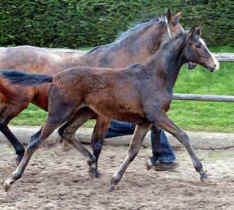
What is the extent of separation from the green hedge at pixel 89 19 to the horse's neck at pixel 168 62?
5.25 m

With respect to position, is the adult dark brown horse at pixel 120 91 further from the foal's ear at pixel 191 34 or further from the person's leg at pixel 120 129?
the person's leg at pixel 120 129

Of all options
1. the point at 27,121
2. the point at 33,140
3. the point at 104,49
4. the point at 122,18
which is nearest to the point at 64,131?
the point at 33,140

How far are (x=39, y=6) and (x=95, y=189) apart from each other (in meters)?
6.51

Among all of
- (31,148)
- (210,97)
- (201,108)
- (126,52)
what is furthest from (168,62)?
(201,108)

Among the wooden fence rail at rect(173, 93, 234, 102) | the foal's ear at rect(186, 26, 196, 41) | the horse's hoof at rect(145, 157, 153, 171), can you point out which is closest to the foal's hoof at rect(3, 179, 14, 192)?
the horse's hoof at rect(145, 157, 153, 171)

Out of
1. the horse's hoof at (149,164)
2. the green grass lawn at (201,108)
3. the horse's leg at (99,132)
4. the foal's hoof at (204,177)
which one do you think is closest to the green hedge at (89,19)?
the green grass lawn at (201,108)

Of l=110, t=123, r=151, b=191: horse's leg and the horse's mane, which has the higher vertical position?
the horse's mane

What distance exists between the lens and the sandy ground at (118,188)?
4.39 meters

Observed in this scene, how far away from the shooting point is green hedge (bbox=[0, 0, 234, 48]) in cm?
1013

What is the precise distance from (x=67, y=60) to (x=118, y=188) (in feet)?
5.14

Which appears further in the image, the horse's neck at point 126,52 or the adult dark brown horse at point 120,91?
the horse's neck at point 126,52

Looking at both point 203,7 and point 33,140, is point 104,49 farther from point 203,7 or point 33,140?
point 203,7

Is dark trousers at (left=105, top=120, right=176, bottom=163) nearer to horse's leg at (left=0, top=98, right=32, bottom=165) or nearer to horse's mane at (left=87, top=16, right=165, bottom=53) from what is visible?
horse's mane at (left=87, top=16, right=165, bottom=53)

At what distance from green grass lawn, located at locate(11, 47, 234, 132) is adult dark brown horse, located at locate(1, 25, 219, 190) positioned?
2.25m
